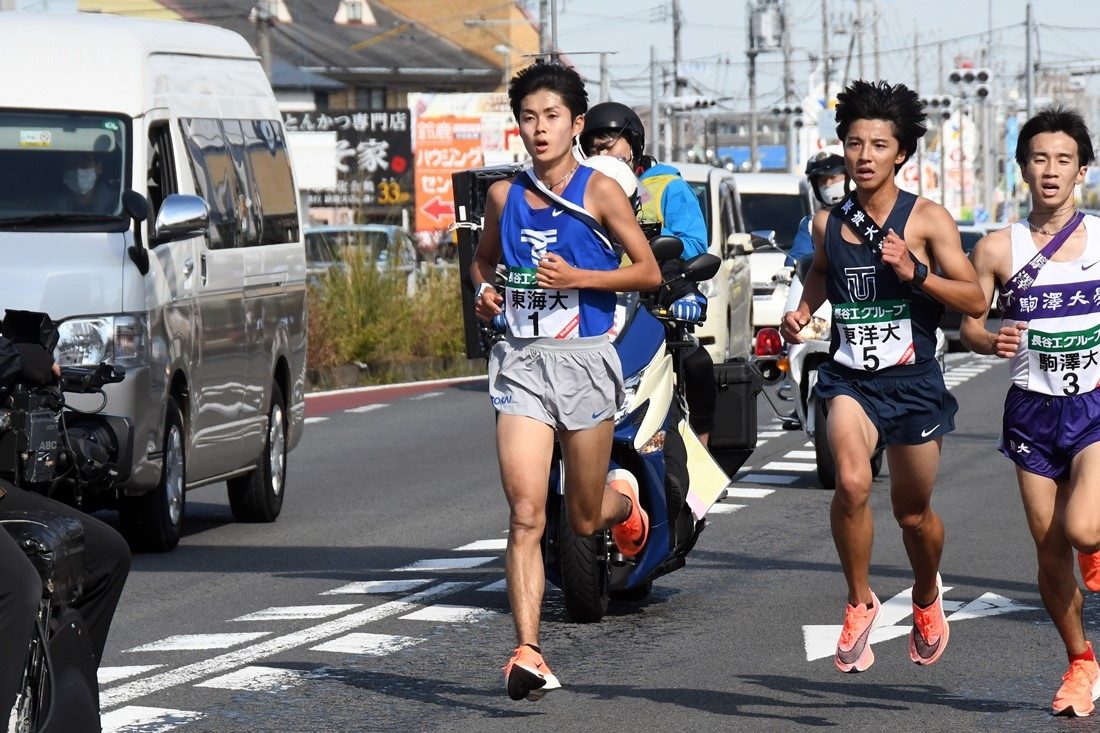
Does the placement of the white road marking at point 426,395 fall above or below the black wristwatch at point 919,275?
below

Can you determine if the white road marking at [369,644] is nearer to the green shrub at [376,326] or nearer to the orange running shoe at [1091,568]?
the orange running shoe at [1091,568]

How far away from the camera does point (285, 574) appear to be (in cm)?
1080

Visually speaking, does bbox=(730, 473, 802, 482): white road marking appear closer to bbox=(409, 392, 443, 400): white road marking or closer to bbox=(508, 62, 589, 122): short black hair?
bbox=(508, 62, 589, 122): short black hair

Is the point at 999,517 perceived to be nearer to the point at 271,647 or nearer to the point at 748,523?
the point at 748,523

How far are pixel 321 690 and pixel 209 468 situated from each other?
5.00 metres

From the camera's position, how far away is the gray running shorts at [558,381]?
24.2 ft

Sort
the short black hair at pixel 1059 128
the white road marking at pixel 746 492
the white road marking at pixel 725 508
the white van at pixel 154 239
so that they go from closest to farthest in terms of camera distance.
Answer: the short black hair at pixel 1059 128
the white van at pixel 154 239
the white road marking at pixel 725 508
the white road marking at pixel 746 492

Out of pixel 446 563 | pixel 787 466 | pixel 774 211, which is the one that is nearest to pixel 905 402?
pixel 446 563

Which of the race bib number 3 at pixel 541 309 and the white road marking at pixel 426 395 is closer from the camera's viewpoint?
the race bib number 3 at pixel 541 309

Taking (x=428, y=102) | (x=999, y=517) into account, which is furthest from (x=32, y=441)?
(x=428, y=102)

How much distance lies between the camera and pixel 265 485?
13.3 meters

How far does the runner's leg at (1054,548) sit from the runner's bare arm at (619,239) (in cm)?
139

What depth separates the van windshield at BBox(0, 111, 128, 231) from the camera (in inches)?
446

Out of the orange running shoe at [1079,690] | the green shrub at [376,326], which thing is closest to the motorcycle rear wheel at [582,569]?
the orange running shoe at [1079,690]
